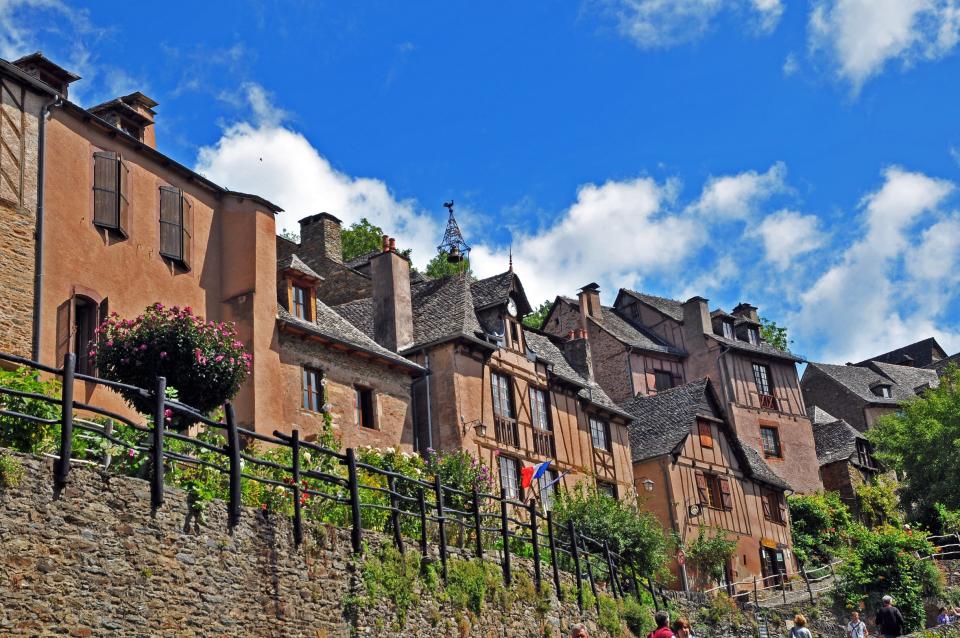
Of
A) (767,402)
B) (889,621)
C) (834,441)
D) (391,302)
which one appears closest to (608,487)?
(391,302)

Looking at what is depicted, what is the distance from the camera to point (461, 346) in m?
30.5

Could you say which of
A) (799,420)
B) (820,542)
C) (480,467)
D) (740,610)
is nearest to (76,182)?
(480,467)

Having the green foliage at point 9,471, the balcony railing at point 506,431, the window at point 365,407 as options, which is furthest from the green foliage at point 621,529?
the green foliage at point 9,471

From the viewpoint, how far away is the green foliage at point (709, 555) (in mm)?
36500

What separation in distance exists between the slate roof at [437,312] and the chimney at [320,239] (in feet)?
6.60

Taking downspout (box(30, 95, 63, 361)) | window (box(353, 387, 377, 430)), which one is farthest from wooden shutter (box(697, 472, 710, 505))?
downspout (box(30, 95, 63, 361))

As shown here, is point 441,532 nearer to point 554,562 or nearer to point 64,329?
point 554,562

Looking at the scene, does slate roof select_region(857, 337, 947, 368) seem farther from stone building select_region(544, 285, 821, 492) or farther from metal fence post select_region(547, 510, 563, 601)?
metal fence post select_region(547, 510, 563, 601)

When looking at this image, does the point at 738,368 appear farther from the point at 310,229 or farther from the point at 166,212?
the point at 166,212

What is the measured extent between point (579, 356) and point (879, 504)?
19155 mm

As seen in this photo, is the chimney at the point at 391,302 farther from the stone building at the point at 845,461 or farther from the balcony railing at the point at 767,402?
the stone building at the point at 845,461

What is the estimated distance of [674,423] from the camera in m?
40.3

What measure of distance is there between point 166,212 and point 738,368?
30.9m

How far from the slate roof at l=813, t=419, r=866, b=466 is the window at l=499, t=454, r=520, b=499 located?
76.8 ft
